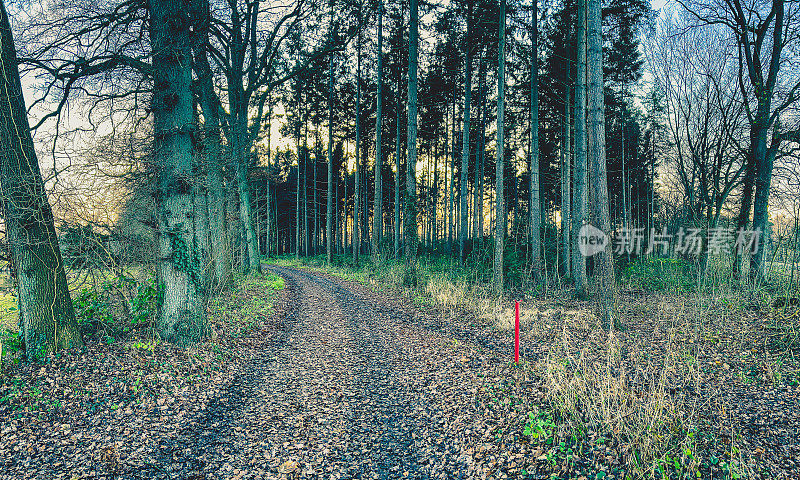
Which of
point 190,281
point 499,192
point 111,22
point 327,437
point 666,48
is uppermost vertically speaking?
point 666,48

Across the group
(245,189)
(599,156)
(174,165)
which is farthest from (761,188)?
(245,189)

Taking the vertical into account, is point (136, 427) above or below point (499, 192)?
below

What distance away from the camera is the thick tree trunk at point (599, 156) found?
24.4ft

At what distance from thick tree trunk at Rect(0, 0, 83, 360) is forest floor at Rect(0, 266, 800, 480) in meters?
0.52

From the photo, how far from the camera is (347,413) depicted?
4504mm

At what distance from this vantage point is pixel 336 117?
23328 mm

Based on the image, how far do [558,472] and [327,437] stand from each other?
2341 mm

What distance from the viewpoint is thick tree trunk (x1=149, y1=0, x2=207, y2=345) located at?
21.2 ft

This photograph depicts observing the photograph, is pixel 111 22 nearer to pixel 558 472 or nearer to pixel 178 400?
pixel 178 400

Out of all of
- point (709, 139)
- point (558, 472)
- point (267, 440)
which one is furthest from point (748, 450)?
point (709, 139)

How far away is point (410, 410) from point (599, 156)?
6.22 meters

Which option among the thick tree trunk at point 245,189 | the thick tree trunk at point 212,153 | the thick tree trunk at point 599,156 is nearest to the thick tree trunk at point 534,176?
→ the thick tree trunk at point 599,156

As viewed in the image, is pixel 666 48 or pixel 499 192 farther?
pixel 666 48

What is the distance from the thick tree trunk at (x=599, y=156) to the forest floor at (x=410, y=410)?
0.82m
